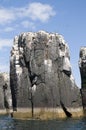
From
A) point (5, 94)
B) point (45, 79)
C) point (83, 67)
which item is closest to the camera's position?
point (45, 79)

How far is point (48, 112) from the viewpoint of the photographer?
77.4m

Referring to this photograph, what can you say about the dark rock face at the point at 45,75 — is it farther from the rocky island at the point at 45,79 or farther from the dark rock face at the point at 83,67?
the dark rock face at the point at 83,67

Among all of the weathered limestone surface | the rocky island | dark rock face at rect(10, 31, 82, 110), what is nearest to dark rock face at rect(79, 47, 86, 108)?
the rocky island

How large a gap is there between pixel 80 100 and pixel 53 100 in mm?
5351

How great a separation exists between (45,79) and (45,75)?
0.68 meters

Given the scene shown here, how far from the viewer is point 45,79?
79.4 metres

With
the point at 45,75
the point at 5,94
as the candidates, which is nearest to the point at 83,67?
the point at 45,75

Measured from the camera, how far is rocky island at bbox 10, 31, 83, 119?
7894cm

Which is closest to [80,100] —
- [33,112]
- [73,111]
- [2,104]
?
[73,111]

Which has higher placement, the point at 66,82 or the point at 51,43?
the point at 51,43

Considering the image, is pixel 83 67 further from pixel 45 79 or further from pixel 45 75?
pixel 45 79

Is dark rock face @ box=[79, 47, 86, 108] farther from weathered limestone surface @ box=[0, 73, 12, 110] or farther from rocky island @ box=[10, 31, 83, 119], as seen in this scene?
weathered limestone surface @ box=[0, 73, 12, 110]

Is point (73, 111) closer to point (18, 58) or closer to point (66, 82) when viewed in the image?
point (66, 82)

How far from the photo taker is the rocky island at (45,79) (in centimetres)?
7894
